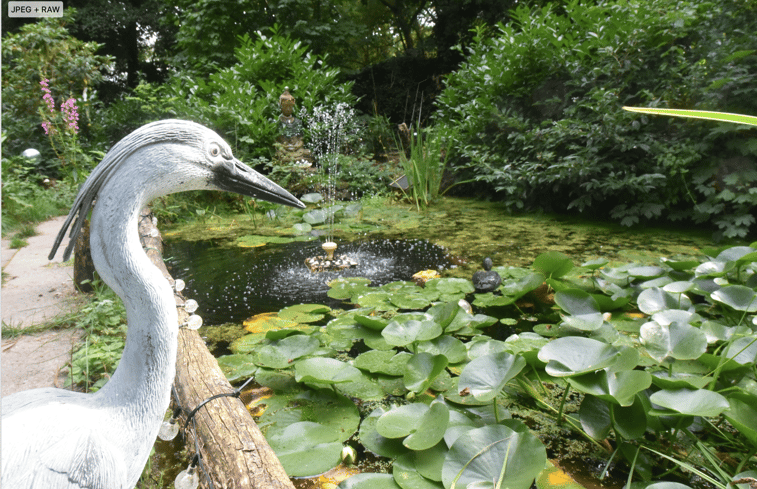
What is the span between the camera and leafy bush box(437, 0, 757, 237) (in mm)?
3203

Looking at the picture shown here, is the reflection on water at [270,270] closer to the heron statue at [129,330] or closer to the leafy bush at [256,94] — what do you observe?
the heron statue at [129,330]

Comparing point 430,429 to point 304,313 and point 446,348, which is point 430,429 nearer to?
point 446,348

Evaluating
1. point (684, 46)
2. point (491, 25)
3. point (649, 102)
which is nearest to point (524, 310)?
point (649, 102)

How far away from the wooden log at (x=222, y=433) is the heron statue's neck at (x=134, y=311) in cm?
21

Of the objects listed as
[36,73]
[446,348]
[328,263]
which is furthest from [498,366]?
[36,73]

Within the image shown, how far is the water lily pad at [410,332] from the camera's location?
1455mm

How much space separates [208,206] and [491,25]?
639 cm

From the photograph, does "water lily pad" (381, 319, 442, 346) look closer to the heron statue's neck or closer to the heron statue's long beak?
the heron statue's long beak

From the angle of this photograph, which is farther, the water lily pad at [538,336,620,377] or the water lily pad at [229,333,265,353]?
the water lily pad at [229,333,265,353]

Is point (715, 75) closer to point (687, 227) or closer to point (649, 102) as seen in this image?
point (649, 102)

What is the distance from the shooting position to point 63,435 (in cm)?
65

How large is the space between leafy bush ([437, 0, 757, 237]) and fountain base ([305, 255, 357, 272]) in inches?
89.2

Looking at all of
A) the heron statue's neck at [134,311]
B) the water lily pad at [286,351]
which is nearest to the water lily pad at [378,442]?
the water lily pad at [286,351]

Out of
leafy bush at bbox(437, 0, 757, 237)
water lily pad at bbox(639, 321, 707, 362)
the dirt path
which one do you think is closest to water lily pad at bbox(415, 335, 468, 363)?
water lily pad at bbox(639, 321, 707, 362)
